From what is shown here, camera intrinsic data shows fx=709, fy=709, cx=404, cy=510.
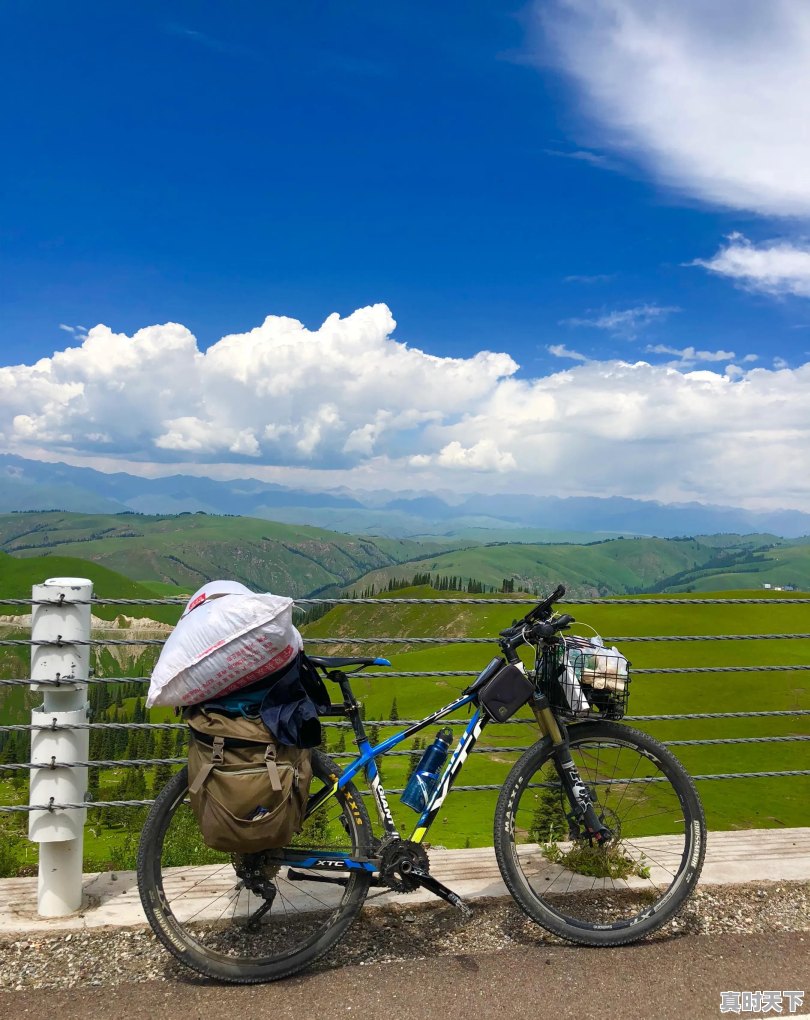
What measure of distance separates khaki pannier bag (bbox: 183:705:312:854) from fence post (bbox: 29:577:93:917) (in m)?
1.14

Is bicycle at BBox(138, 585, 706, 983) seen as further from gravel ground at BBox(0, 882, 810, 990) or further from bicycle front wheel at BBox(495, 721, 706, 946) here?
gravel ground at BBox(0, 882, 810, 990)

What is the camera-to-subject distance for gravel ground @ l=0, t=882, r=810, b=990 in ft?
12.1

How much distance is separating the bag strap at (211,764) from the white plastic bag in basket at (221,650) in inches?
8.9

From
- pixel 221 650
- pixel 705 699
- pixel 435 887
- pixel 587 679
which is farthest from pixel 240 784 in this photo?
pixel 705 699

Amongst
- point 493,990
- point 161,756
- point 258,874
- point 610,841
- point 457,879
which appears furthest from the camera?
point 161,756

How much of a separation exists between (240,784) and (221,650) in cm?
65

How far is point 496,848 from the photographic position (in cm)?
412

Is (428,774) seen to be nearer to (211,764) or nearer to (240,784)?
(240,784)

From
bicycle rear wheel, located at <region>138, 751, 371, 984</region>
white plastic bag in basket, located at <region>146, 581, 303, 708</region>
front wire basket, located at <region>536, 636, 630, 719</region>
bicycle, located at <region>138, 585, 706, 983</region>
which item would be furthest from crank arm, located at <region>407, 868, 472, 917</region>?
white plastic bag in basket, located at <region>146, 581, 303, 708</region>

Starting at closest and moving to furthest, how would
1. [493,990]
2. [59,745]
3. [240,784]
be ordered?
[240,784]
[493,990]
[59,745]

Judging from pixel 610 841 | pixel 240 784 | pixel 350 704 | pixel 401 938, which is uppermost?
pixel 350 704

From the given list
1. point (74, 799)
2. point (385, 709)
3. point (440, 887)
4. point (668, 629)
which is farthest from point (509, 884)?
point (668, 629)

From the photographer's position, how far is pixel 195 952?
3645 millimetres

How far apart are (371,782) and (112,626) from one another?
20762 cm
